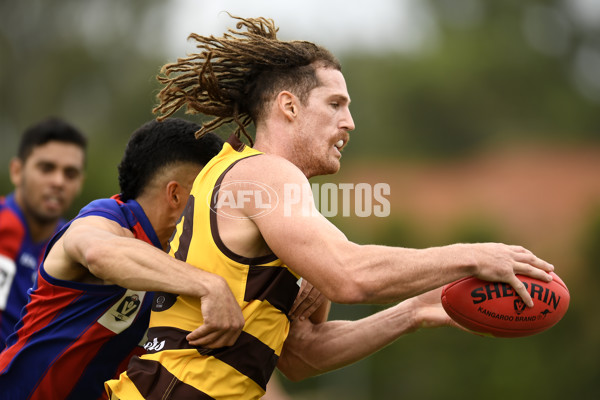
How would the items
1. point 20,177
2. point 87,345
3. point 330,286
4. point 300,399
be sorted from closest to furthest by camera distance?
point 330,286 → point 87,345 → point 20,177 → point 300,399

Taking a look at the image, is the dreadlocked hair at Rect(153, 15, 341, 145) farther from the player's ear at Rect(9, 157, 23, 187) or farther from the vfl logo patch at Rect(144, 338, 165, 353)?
the player's ear at Rect(9, 157, 23, 187)

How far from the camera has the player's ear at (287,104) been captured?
393cm

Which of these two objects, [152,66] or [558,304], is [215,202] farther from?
[152,66]

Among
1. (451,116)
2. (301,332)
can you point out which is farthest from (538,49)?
(301,332)

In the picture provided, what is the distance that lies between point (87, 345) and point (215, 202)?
1.10 meters

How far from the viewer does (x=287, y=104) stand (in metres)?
3.95

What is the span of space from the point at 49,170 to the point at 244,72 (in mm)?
3704

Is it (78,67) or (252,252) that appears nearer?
(252,252)

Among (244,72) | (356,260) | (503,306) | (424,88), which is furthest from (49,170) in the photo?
(424,88)

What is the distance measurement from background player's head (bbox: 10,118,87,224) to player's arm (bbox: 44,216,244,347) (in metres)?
3.42

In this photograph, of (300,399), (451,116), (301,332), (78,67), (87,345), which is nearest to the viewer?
(87,345)

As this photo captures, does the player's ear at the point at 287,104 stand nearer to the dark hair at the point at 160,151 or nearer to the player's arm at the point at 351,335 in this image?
the dark hair at the point at 160,151

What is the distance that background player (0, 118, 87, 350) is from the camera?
6.80m

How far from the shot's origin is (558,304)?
147 inches
